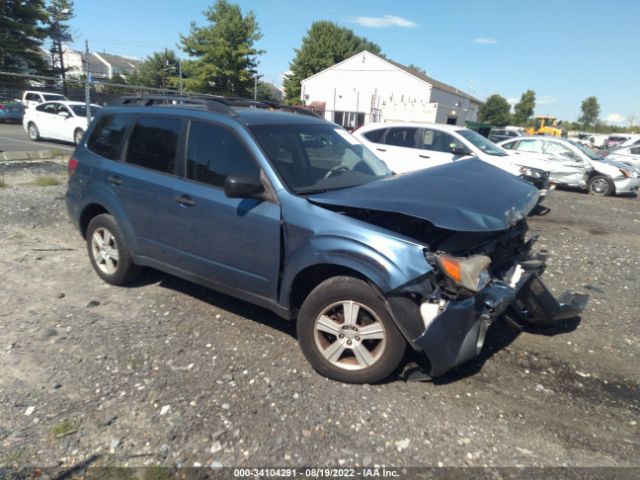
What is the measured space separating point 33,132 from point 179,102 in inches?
639

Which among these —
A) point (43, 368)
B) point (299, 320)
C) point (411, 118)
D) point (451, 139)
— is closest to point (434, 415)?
point (299, 320)

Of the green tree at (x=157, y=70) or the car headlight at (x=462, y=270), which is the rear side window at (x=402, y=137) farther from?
the green tree at (x=157, y=70)

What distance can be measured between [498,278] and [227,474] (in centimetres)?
242

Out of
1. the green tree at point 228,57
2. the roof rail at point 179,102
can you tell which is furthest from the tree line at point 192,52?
the roof rail at point 179,102

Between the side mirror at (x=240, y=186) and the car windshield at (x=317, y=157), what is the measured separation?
259mm

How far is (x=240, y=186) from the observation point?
324cm

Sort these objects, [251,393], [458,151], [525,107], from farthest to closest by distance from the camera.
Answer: [525,107] → [458,151] → [251,393]

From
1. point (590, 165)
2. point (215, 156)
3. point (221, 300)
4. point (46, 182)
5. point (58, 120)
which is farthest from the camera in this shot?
point (58, 120)

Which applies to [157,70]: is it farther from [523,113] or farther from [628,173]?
[523,113]

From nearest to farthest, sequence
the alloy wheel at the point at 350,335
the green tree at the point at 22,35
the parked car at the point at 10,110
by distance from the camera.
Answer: the alloy wheel at the point at 350,335, the parked car at the point at 10,110, the green tree at the point at 22,35

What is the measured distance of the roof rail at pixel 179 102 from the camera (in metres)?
3.88

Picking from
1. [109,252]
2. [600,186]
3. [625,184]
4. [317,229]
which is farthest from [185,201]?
[625,184]

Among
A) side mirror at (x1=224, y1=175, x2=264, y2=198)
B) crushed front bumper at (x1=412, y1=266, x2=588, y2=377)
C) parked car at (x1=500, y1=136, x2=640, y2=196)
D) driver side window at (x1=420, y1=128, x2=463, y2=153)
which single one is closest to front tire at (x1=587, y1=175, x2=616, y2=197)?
parked car at (x1=500, y1=136, x2=640, y2=196)

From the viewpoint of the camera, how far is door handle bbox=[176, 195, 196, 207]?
377cm
